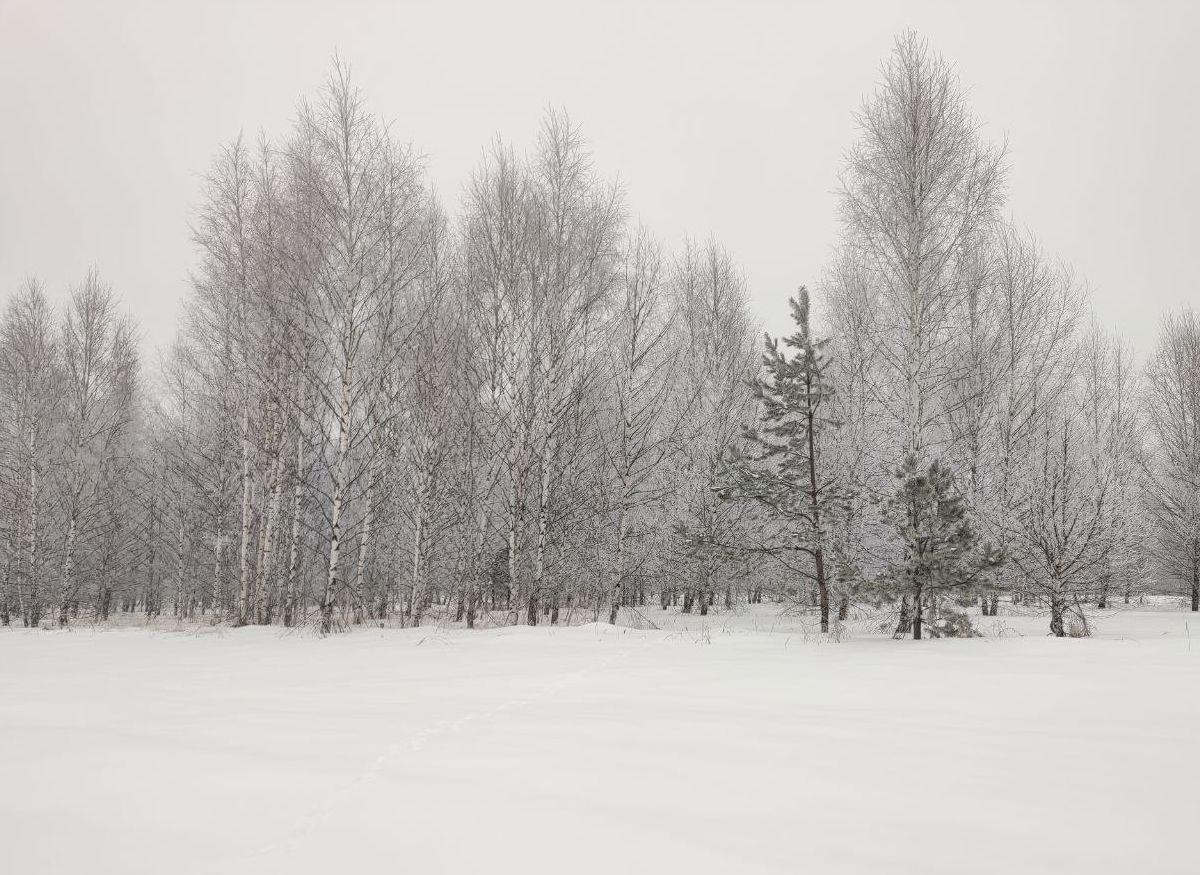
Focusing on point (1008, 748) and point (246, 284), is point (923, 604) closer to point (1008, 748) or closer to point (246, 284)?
point (1008, 748)

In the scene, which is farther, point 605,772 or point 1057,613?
point 1057,613

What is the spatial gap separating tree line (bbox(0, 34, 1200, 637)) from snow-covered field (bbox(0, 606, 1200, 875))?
5264 mm

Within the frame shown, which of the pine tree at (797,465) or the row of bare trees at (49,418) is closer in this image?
the pine tree at (797,465)

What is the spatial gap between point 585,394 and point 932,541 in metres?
8.04

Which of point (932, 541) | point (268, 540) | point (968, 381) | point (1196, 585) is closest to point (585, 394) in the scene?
point (268, 540)

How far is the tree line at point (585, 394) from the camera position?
10969 mm

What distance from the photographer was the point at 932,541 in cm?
891

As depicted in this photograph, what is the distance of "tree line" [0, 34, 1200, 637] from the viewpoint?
432 inches

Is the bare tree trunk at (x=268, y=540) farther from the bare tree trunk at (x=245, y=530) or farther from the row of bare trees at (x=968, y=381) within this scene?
the row of bare trees at (x=968, y=381)

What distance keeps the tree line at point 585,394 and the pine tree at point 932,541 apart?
45 millimetres

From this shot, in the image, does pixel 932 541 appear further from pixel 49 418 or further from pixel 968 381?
pixel 49 418

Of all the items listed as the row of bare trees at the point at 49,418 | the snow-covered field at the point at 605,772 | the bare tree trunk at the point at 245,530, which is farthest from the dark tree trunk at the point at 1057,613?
the row of bare trees at the point at 49,418

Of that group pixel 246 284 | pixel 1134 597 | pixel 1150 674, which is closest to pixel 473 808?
pixel 1150 674

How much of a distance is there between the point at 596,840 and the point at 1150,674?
5.78 metres
